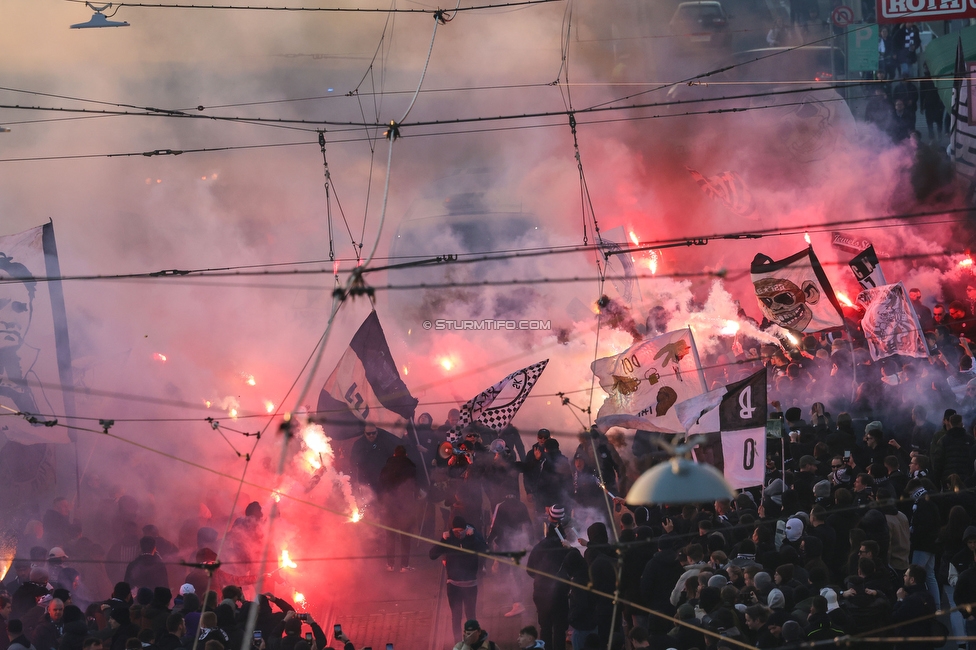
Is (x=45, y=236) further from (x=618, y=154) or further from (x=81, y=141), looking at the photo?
(x=618, y=154)

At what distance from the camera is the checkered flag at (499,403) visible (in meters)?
11.3

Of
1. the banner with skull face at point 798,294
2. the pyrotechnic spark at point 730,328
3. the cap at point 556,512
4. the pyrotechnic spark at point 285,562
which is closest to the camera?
the cap at point 556,512

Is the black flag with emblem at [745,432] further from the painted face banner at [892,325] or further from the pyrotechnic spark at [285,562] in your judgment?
the pyrotechnic spark at [285,562]

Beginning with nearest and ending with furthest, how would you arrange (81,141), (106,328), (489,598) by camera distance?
(489,598) → (106,328) → (81,141)

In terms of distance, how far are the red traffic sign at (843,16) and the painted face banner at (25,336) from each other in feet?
52.3

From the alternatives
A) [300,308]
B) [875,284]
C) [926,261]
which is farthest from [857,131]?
[300,308]

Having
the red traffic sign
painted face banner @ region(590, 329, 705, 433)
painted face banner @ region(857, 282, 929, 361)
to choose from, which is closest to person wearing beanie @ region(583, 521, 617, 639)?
painted face banner @ region(590, 329, 705, 433)

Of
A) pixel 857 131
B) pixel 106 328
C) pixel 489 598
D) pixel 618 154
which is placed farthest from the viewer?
pixel 618 154

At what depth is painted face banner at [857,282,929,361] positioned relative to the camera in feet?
35.2

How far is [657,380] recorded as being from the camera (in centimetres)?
1031

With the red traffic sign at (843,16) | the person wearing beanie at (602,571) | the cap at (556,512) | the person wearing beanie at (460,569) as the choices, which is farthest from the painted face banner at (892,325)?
the red traffic sign at (843,16)

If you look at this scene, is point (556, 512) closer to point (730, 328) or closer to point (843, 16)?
point (730, 328)

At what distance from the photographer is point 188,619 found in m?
8.00

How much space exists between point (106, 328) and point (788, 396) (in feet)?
37.0
